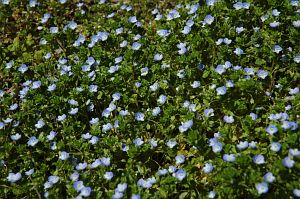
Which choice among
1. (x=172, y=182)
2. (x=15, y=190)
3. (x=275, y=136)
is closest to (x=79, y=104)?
(x=15, y=190)

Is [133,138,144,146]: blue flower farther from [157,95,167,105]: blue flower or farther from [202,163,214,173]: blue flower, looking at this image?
[202,163,214,173]: blue flower

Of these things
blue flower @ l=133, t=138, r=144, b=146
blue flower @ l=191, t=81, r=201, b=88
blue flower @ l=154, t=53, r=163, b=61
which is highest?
blue flower @ l=154, t=53, r=163, b=61

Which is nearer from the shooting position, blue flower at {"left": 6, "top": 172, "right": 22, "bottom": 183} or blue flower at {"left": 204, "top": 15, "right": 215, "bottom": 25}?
blue flower at {"left": 6, "top": 172, "right": 22, "bottom": 183}

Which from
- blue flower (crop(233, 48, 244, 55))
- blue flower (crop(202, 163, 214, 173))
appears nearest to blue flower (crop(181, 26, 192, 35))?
blue flower (crop(233, 48, 244, 55))

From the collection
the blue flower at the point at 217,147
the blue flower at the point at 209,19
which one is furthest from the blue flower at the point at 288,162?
the blue flower at the point at 209,19

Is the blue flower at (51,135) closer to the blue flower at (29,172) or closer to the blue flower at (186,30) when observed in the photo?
the blue flower at (29,172)

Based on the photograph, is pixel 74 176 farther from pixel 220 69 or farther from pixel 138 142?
pixel 220 69
